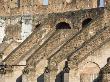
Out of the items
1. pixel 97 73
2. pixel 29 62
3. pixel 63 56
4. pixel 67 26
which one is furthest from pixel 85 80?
pixel 67 26

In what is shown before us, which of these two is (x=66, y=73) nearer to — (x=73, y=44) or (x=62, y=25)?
(x=73, y=44)

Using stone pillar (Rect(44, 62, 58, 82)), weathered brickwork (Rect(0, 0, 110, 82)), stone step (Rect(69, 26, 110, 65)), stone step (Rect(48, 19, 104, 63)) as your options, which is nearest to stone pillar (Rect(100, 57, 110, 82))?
weathered brickwork (Rect(0, 0, 110, 82))

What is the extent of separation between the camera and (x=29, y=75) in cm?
2878

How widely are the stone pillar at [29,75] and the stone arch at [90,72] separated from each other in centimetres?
365

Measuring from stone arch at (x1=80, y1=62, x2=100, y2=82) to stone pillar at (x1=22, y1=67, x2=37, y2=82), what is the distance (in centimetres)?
365

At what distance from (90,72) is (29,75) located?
4022 millimetres

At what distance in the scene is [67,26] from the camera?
104ft

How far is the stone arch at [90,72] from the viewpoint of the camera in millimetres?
25875

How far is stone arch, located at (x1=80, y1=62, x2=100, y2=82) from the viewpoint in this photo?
2588 centimetres

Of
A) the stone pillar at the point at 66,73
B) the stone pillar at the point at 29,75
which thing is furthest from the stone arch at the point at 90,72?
the stone pillar at the point at 29,75

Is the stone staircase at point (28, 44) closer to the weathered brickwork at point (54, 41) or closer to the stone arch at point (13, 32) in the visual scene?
the weathered brickwork at point (54, 41)

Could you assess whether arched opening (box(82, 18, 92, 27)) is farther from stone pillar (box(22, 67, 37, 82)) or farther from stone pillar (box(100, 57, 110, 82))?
stone pillar (box(100, 57, 110, 82))

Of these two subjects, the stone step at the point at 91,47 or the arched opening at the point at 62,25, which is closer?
the stone step at the point at 91,47

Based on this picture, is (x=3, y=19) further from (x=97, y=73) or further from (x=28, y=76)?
(x=97, y=73)
